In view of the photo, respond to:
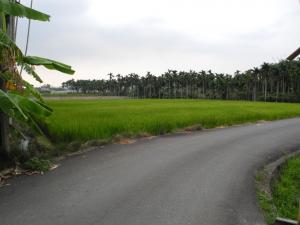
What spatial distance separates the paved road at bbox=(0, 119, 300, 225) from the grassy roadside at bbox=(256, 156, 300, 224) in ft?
0.60

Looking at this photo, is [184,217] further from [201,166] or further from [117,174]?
[201,166]

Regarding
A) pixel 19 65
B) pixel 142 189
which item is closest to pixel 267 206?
pixel 142 189

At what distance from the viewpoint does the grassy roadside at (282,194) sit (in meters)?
5.81

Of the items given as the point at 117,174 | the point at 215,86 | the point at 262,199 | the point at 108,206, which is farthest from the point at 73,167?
the point at 215,86

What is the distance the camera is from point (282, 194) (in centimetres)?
721

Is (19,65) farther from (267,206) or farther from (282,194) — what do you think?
(282,194)

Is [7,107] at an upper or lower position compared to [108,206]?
upper

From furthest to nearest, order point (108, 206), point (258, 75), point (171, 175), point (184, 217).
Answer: point (258, 75) → point (171, 175) → point (108, 206) → point (184, 217)

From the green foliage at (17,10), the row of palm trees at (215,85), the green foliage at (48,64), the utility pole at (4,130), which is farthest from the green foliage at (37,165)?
the row of palm trees at (215,85)

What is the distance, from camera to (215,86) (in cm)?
9506

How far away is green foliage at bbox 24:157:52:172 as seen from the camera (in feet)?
25.0

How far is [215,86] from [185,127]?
8173cm

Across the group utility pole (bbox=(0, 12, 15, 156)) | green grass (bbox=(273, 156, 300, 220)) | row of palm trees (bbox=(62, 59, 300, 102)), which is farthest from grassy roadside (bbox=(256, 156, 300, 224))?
row of palm trees (bbox=(62, 59, 300, 102))

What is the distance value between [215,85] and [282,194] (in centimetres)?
8883
